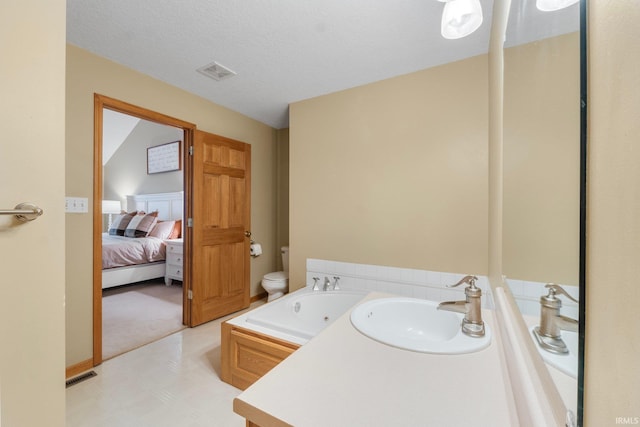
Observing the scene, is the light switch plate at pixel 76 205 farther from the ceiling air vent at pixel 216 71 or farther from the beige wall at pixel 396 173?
the beige wall at pixel 396 173

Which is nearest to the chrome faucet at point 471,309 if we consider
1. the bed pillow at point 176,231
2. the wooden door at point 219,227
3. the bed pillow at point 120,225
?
the wooden door at point 219,227

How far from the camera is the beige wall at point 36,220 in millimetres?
873

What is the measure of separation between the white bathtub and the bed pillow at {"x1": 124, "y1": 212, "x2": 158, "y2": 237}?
3.35 meters

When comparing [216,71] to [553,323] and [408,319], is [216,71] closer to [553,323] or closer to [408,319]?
[408,319]

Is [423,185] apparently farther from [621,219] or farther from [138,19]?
[138,19]

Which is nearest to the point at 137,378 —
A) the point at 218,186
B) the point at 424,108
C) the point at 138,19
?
the point at 218,186

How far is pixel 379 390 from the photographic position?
26.2 inches

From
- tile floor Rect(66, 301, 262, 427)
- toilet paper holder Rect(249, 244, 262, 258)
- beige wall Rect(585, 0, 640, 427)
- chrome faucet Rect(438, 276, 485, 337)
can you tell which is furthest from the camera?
toilet paper holder Rect(249, 244, 262, 258)

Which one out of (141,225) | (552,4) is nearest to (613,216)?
(552,4)

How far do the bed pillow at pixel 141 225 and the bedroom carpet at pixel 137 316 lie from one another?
874mm

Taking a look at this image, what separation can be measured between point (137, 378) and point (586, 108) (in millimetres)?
2520

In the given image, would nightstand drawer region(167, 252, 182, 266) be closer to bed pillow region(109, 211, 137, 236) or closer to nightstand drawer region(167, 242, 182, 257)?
nightstand drawer region(167, 242, 182, 257)

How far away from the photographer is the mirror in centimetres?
34

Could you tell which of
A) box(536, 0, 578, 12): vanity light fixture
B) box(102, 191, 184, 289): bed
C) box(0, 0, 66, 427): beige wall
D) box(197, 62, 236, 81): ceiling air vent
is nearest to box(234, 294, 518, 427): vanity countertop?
box(536, 0, 578, 12): vanity light fixture
